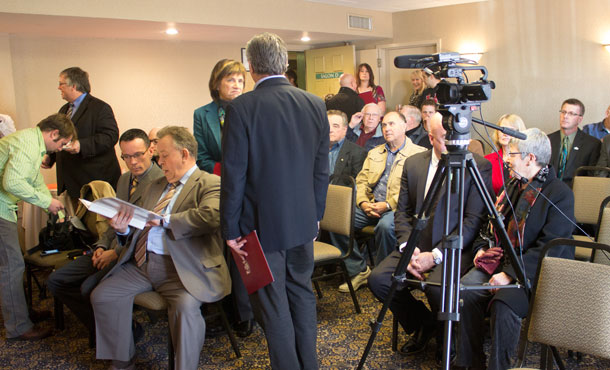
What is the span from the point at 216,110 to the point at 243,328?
1.35 metres

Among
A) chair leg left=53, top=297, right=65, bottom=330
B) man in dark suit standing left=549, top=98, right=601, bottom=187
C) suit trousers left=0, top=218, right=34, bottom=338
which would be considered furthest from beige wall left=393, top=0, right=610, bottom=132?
suit trousers left=0, top=218, right=34, bottom=338

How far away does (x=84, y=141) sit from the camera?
151 inches

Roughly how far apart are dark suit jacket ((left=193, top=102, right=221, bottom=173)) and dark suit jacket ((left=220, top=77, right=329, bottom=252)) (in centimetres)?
127

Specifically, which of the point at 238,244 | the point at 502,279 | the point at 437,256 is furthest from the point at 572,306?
→ the point at 238,244

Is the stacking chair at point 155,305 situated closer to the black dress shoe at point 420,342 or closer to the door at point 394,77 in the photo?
the black dress shoe at point 420,342

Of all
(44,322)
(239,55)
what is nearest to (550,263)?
(44,322)

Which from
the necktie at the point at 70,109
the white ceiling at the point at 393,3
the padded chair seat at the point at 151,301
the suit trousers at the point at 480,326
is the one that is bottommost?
the suit trousers at the point at 480,326

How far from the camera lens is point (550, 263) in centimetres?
175

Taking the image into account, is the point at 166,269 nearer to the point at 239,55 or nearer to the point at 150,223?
the point at 150,223

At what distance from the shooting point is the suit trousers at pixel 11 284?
119 inches

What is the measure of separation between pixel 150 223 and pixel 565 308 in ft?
5.84

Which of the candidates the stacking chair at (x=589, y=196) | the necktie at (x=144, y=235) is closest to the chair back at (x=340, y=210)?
the necktie at (x=144, y=235)

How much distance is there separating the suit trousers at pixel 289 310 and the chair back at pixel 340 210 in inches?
38.2

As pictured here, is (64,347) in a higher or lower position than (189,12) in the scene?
lower
